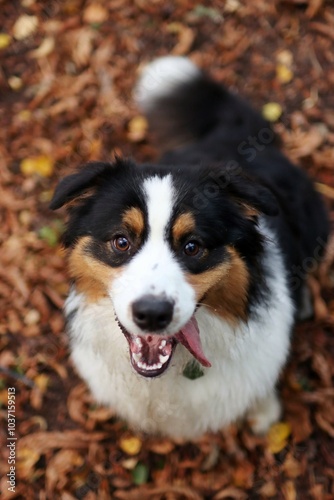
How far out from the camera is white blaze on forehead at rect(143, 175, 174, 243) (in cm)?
235

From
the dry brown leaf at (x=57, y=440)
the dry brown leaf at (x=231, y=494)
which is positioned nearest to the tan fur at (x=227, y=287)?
the dry brown leaf at (x=231, y=494)

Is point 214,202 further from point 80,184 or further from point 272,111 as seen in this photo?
point 272,111

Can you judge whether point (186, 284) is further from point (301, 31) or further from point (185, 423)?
point (301, 31)

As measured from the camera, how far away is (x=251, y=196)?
2.42 m

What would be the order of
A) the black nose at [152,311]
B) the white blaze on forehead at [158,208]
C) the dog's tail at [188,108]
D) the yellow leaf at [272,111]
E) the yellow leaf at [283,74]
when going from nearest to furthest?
the black nose at [152,311] → the white blaze on forehead at [158,208] → the dog's tail at [188,108] → the yellow leaf at [272,111] → the yellow leaf at [283,74]

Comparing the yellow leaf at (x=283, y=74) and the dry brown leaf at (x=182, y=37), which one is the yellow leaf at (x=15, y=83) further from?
the yellow leaf at (x=283, y=74)

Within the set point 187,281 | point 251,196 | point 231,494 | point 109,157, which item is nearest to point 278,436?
point 231,494

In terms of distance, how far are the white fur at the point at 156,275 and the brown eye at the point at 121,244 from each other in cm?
9

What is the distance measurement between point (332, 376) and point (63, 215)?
228 centimetres

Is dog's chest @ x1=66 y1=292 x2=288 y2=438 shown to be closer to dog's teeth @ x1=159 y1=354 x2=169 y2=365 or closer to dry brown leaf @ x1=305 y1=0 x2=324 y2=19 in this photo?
dog's teeth @ x1=159 y1=354 x2=169 y2=365

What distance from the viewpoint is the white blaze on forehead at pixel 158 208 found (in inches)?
92.7

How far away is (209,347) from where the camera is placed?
2713 millimetres

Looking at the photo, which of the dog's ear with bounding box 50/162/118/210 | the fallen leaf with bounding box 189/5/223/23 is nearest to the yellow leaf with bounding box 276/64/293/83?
the fallen leaf with bounding box 189/5/223/23

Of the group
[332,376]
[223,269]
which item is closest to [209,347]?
[223,269]
